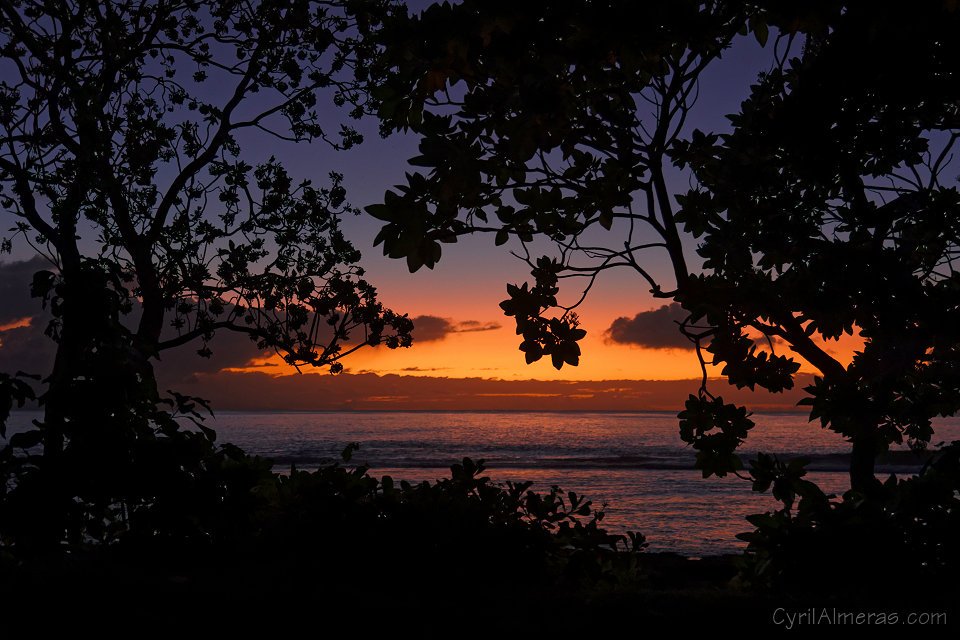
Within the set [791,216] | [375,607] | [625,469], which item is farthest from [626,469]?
[375,607]

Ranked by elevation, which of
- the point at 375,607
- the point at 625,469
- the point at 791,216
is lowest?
the point at 625,469

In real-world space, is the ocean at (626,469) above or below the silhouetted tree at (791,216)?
below

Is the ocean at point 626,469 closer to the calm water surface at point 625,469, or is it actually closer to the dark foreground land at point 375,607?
the calm water surface at point 625,469

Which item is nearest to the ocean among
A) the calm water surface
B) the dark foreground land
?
the calm water surface

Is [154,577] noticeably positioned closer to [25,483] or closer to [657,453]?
[25,483]

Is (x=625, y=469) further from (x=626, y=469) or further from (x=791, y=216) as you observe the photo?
(x=791, y=216)

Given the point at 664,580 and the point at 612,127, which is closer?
the point at 612,127

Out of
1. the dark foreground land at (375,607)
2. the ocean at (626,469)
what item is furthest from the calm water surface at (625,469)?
the dark foreground land at (375,607)

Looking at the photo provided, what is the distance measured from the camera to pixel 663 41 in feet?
8.91

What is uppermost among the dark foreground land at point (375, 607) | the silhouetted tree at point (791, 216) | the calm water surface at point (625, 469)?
the silhouetted tree at point (791, 216)

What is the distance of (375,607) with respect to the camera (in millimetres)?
3262

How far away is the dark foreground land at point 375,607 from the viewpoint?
297cm

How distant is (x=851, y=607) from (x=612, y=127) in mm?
2928

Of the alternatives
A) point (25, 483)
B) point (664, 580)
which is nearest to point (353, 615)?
point (25, 483)
